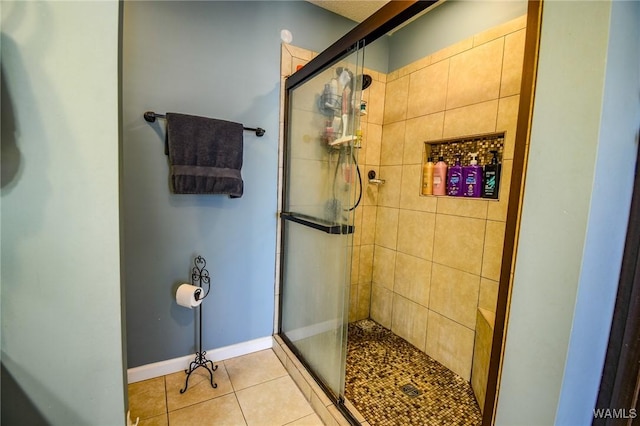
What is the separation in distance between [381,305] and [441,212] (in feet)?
3.39

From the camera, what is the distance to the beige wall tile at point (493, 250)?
1536 mm

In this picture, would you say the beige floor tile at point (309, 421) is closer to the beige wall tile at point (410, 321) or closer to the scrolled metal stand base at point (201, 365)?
the scrolled metal stand base at point (201, 365)

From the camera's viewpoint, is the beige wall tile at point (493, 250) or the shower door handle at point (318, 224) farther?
the beige wall tile at point (493, 250)

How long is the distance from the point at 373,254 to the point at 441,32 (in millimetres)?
1808

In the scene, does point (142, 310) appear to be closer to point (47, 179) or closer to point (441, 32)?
point (47, 179)

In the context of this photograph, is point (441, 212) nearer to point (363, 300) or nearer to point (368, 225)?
point (368, 225)

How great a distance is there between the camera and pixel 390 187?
228 centimetres

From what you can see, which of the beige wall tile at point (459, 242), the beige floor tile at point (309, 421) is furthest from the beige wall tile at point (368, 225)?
the beige floor tile at point (309, 421)

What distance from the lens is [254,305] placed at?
1959 millimetres

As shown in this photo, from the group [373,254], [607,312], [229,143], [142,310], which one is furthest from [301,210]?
[607,312]

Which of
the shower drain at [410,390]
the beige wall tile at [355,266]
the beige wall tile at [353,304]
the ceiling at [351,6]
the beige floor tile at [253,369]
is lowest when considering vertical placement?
the beige floor tile at [253,369]

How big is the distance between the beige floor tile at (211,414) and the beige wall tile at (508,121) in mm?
2075

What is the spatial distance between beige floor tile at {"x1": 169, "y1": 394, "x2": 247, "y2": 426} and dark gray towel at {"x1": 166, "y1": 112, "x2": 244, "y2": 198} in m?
1.21

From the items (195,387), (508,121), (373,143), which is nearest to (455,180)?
(508,121)
